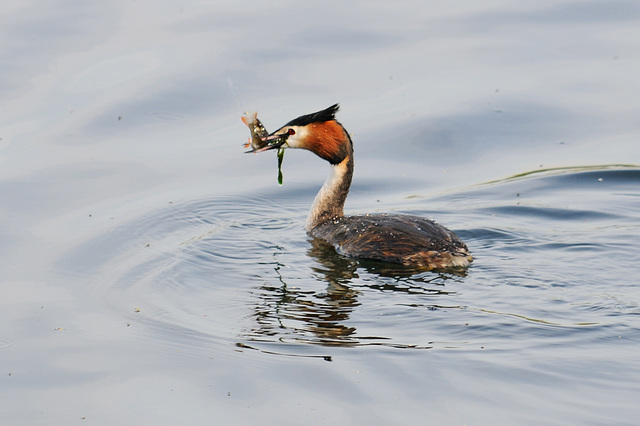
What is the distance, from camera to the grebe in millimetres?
8477

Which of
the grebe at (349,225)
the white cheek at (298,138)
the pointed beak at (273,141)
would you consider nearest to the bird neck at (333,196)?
the grebe at (349,225)

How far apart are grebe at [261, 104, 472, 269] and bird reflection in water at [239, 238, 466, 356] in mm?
117

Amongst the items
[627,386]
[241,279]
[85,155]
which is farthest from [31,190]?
[627,386]

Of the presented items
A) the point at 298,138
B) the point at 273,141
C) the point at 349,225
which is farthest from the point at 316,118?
the point at 349,225

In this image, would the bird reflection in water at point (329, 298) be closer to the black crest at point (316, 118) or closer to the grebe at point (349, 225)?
the grebe at point (349, 225)

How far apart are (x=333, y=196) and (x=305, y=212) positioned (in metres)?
0.60

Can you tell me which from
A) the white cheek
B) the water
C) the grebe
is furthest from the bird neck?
the white cheek

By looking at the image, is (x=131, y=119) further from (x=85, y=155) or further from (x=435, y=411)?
(x=435, y=411)

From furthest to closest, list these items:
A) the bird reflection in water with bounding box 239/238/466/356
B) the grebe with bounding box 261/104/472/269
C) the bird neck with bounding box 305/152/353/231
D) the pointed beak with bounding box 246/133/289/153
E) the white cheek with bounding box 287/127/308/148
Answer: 1. the bird neck with bounding box 305/152/353/231
2. the white cheek with bounding box 287/127/308/148
3. the pointed beak with bounding box 246/133/289/153
4. the grebe with bounding box 261/104/472/269
5. the bird reflection in water with bounding box 239/238/466/356

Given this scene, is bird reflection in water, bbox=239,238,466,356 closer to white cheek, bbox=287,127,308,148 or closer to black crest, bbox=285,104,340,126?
white cheek, bbox=287,127,308,148

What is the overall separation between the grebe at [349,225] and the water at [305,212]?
0.18 metres

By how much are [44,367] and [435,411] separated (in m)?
2.54

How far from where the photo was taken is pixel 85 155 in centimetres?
1117

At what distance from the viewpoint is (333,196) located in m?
9.77
